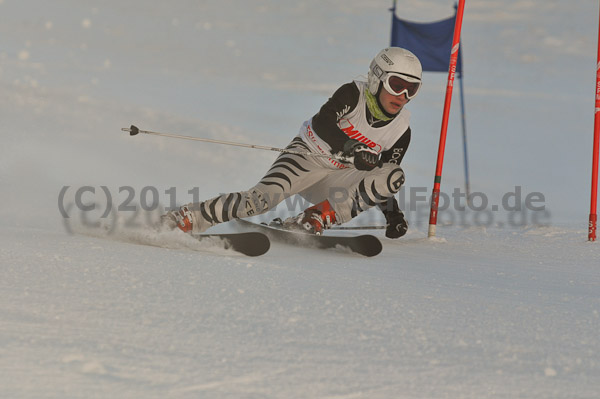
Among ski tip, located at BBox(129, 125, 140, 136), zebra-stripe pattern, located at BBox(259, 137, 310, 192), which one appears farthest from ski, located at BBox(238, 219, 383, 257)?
ski tip, located at BBox(129, 125, 140, 136)

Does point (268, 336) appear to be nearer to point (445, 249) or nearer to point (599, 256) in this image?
point (445, 249)

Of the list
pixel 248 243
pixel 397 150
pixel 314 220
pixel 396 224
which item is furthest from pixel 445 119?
pixel 248 243

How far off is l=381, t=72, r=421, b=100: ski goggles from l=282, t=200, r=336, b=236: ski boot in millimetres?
906

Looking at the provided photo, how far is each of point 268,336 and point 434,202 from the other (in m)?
→ 3.39

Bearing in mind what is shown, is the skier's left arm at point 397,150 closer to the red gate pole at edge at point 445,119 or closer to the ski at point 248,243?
the red gate pole at edge at point 445,119

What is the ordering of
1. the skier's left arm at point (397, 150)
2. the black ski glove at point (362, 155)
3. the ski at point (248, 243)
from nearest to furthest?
the ski at point (248, 243) < the black ski glove at point (362, 155) < the skier's left arm at point (397, 150)

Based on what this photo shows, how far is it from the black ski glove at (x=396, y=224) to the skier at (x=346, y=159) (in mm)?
156

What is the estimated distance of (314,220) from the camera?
14.6ft

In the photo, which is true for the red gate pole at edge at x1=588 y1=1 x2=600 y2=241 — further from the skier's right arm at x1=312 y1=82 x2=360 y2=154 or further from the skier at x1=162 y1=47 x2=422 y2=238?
the skier's right arm at x1=312 y1=82 x2=360 y2=154

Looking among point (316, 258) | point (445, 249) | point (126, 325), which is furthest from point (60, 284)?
point (445, 249)

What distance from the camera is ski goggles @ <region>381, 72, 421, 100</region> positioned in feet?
13.7

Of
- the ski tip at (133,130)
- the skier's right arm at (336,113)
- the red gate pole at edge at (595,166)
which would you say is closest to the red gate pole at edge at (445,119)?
the skier's right arm at (336,113)

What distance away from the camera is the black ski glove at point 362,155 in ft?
13.4

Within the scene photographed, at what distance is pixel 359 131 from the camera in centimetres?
448
